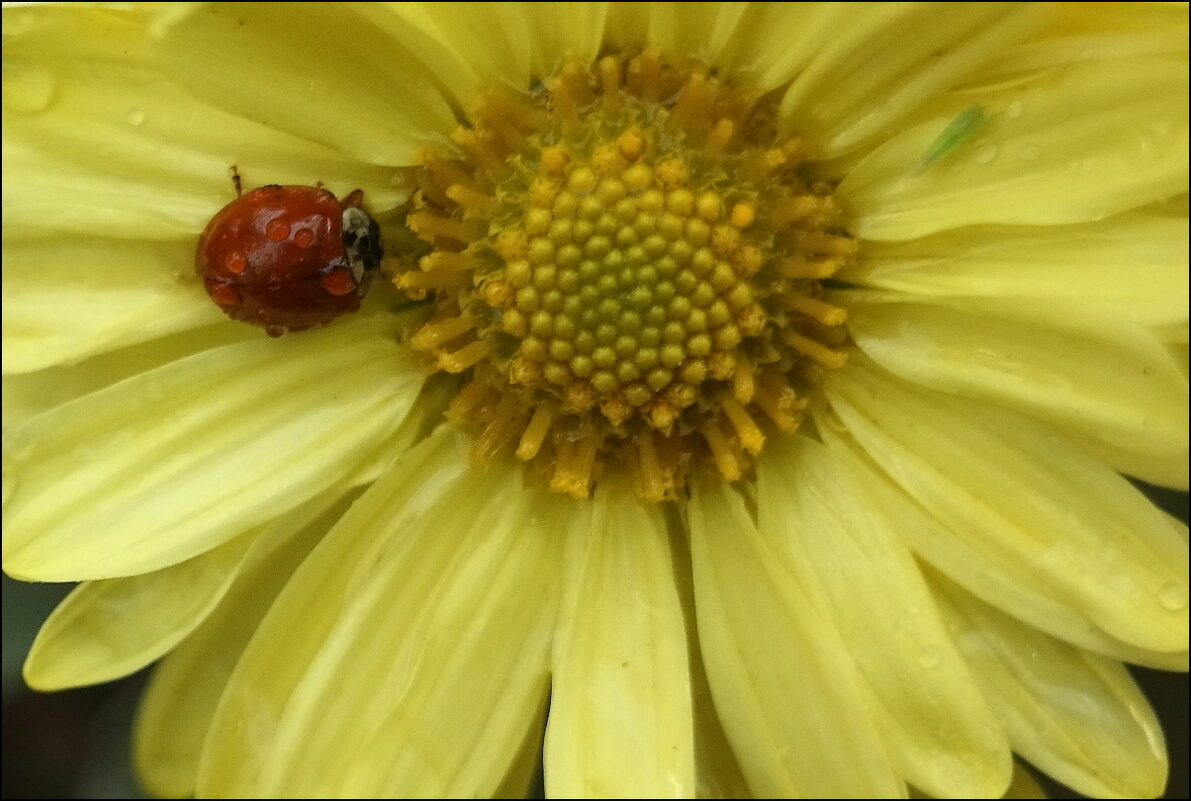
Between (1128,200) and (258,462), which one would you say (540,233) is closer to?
(258,462)

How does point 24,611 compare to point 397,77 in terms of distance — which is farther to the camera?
point 24,611

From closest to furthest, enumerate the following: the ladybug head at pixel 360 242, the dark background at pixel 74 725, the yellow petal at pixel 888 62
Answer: the yellow petal at pixel 888 62, the ladybug head at pixel 360 242, the dark background at pixel 74 725

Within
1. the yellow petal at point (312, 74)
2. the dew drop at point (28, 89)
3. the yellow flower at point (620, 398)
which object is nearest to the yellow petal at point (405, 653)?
the yellow flower at point (620, 398)

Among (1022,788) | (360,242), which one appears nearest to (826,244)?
(360,242)

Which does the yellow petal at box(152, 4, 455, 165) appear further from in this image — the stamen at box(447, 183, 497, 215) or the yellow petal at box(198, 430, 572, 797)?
the yellow petal at box(198, 430, 572, 797)

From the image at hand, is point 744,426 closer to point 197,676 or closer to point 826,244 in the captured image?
point 826,244

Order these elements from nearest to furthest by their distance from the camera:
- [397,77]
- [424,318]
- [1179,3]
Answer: [1179,3] → [397,77] → [424,318]

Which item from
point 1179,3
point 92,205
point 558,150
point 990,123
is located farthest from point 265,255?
point 1179,3

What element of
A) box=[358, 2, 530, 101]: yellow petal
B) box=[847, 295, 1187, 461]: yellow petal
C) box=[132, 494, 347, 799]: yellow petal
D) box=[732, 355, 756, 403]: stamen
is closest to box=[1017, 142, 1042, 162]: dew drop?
box=[847, 295, 1187, 461]: yellow petal

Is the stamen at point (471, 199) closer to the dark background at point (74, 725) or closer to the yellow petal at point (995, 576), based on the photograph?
the yellow petal at point (995, 576)
